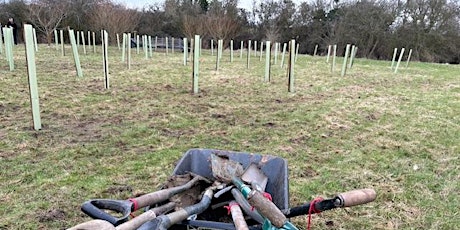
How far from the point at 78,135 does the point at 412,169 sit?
324cm

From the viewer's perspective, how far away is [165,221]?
4.08ft

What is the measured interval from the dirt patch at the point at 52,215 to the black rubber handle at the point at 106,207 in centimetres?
83

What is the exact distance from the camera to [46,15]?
55.2 ft

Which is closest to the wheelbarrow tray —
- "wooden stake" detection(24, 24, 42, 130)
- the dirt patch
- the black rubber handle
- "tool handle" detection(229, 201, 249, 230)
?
"tool handle" detection(229, 201, 249, 230)

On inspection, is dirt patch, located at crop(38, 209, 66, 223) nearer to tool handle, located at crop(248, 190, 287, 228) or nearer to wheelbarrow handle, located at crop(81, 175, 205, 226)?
wheelbarrow handle, located at crop(81, 175, 205, 226)

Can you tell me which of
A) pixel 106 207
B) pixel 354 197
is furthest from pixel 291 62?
pixel 106 207

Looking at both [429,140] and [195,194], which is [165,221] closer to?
[195,194]

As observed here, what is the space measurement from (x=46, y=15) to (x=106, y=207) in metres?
18.4

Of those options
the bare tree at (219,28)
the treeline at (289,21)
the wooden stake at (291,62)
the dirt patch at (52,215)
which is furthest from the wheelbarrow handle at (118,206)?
the bare tree at (219,28)

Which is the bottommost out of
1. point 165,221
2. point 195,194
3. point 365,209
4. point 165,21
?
point 365,209

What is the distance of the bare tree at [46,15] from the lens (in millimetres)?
15984

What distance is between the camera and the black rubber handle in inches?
49.8

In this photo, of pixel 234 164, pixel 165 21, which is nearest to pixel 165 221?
pixel 234 164

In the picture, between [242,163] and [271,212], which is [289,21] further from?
[271,212]
